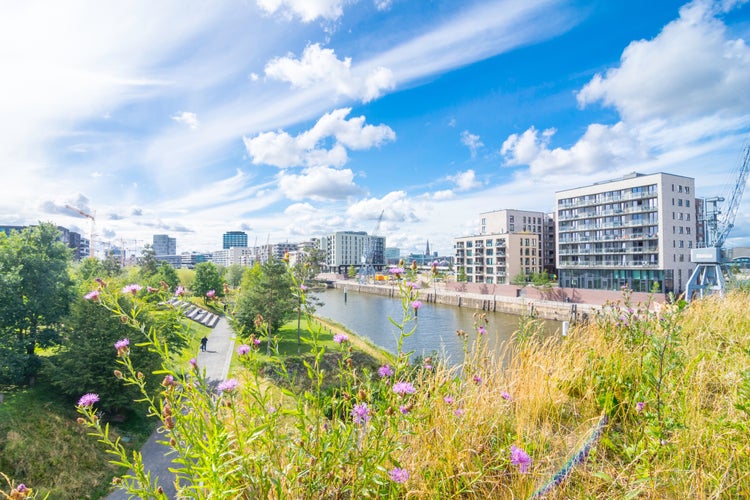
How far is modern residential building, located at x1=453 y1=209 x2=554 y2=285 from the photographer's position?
2446 inches

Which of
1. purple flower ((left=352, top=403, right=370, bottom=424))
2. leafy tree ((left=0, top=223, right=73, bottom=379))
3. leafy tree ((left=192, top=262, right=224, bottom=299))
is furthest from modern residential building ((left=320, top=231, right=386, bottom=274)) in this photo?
purple flower ((left=352, top=403, right=370, bottom=424))

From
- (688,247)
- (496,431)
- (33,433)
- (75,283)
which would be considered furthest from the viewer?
(688,247)

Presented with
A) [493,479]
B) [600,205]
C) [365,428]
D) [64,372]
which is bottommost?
[64,372]

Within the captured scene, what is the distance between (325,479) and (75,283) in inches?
815

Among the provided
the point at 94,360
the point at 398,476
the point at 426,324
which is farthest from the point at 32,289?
the point at 426,324

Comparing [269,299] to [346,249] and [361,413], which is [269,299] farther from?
[346,249]

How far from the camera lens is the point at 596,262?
1993 inches

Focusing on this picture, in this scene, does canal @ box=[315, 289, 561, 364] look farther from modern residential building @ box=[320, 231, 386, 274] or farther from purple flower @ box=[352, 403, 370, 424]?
modern residential building @ box=[320, 231, 386, 274]

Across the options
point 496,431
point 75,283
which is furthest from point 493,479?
point 75,283

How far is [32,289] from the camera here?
14.4 metres

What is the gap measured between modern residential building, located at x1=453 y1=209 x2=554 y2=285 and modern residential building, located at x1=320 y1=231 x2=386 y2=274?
3033 inches

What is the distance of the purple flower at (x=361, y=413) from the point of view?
212 cm

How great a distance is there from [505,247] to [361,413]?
2532 inches

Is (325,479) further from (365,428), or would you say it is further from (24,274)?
(24,274)
